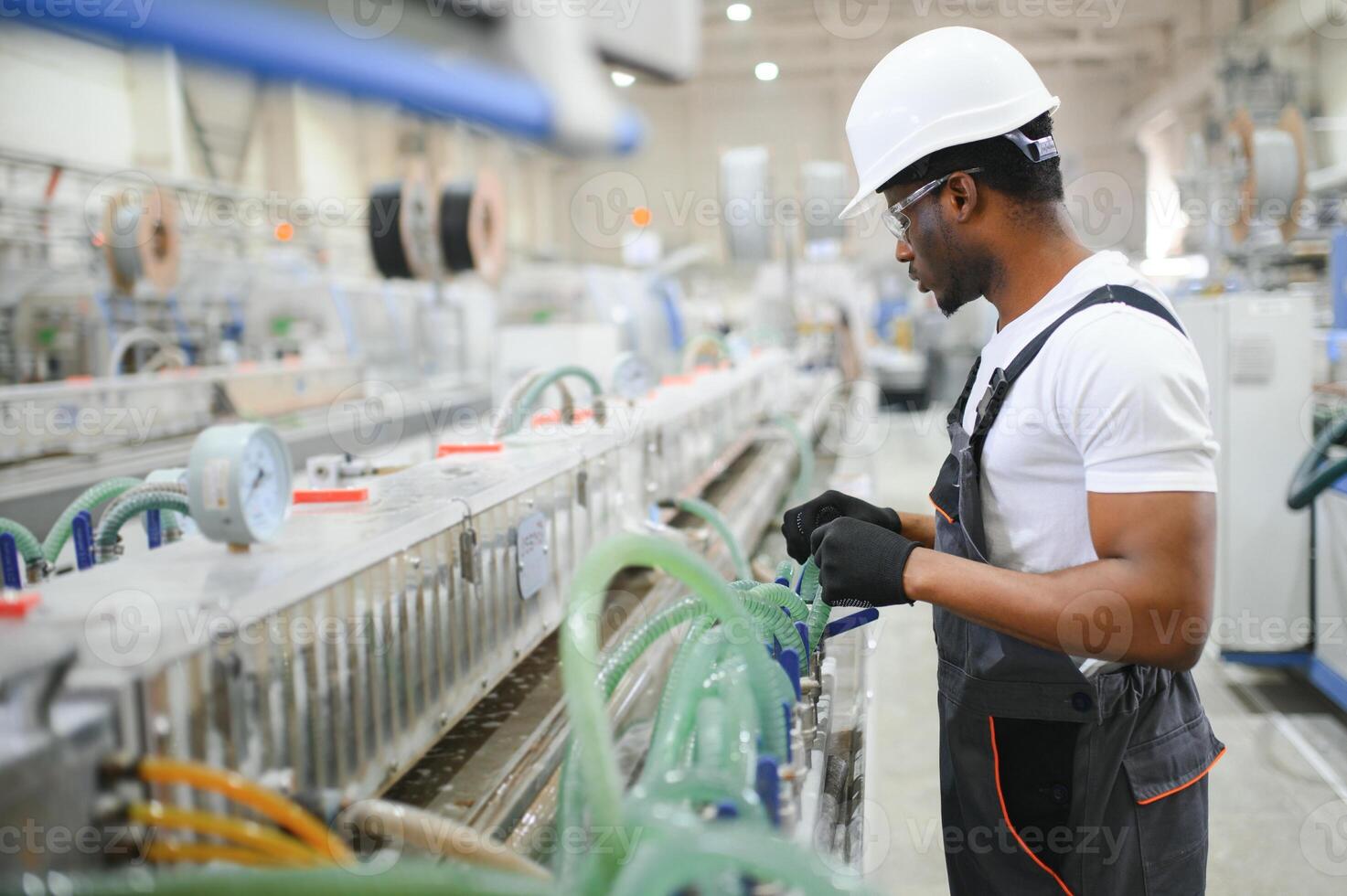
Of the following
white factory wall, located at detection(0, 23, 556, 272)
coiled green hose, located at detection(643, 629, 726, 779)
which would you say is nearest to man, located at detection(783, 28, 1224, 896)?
coiled green hose, located at detection(643, 629, 726, 779)

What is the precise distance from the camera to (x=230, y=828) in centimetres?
78

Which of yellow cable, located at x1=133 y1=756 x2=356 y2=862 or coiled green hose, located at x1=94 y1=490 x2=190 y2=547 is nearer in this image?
Answer: yellow cable, located at x1=133 y1=756 x2=356 y2=862

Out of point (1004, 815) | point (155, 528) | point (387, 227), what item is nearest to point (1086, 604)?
point (1004, 815)

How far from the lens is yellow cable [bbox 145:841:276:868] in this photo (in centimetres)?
82

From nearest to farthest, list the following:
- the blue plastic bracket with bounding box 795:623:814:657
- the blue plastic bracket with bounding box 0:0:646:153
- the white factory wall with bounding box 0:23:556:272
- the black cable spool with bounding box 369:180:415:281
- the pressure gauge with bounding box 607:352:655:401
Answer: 1. the blue plastic bracket with bounding box 0:0:646:153
2. the blue plastic bracket with bounding box 795:623:814:657
3. the pressure gauge with bounding box 607:352:655:401
4. the black cable spool with bounding box 369:180:415:281
5. the white factory wall with bounding box 0:23:556:272

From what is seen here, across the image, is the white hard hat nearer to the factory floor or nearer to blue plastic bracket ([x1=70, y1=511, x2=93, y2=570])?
the factory floor

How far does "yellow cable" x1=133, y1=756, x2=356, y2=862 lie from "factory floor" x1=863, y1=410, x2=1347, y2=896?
1.01 m

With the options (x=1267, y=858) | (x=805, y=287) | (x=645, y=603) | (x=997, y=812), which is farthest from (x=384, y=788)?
(x=805, y=287)

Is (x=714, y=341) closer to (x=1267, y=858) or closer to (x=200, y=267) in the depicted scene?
(x=1267, y=858)

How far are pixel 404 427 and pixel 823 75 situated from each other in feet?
35.3

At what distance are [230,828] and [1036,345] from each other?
1.00 meters

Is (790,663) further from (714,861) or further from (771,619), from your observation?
(714,861)

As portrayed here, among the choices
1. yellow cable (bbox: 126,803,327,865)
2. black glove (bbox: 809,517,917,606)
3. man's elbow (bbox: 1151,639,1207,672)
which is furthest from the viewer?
black glove (bbox: 809,517,917,606)

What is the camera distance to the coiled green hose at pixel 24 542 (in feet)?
5.94
